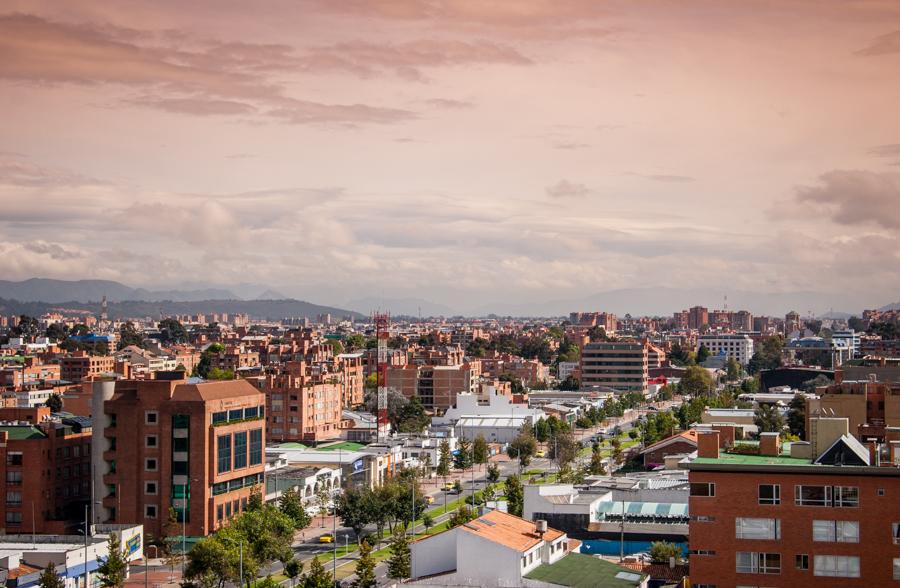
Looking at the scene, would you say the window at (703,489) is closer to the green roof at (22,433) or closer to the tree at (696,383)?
the green roof at (22,433)

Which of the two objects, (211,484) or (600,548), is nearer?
(600,548)

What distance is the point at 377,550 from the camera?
2067 inches

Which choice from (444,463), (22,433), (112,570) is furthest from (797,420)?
(112,570)

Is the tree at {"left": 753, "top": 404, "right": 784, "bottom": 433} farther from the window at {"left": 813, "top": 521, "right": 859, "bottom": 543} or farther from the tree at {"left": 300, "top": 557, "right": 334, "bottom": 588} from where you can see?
the window at {"left": 813, "top": 521, "right": 859, "bottom": 543}

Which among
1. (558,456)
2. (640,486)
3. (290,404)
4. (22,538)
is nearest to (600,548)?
(640,486)

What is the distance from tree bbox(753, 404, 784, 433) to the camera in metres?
75.5

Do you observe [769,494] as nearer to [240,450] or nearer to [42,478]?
[240,450]

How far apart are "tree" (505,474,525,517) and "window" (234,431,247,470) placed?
40.6 feet

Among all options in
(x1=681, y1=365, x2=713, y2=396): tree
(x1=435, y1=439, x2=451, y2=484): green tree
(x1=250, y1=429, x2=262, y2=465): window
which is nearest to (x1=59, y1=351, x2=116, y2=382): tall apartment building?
(x1=681, y1=365, x2=713, y2=396): tree

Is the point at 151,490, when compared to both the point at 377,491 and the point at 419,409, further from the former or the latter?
the point at 419,409

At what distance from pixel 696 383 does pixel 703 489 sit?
107277mm

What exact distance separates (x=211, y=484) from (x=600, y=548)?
56.9 ft

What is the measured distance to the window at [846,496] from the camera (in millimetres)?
27531

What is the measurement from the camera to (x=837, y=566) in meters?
27.5
